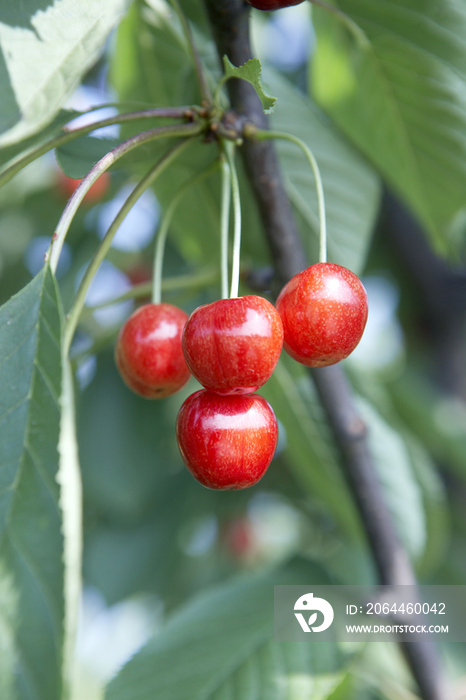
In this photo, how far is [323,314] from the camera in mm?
659

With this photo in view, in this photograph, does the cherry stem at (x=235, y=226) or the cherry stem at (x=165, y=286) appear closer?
the cherry stem at (x=235, y=226)

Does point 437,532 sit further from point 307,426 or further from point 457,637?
point 307,426

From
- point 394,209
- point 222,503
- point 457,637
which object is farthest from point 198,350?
point 394,209

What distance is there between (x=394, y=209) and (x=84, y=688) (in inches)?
230

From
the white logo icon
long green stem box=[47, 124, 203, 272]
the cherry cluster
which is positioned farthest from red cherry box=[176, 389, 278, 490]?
the white logo icon

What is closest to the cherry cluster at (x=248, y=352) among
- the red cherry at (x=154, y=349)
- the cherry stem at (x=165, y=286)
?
the red cherry at (x=154, y=349)

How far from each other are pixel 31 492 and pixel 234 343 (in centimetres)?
26

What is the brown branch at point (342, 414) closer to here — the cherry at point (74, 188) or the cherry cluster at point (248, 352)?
the cherry cluster at point (248, 352)

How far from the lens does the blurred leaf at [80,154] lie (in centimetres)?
76

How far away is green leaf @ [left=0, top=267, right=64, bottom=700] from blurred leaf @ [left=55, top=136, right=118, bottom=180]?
0.70 ft

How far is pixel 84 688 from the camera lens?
233 inches

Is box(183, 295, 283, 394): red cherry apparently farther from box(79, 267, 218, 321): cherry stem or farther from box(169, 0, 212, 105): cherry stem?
box(79, 267, 218, 321): cherry stem

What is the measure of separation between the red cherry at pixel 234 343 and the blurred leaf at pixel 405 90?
0.72 m

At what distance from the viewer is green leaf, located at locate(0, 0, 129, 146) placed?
21.9 inches
